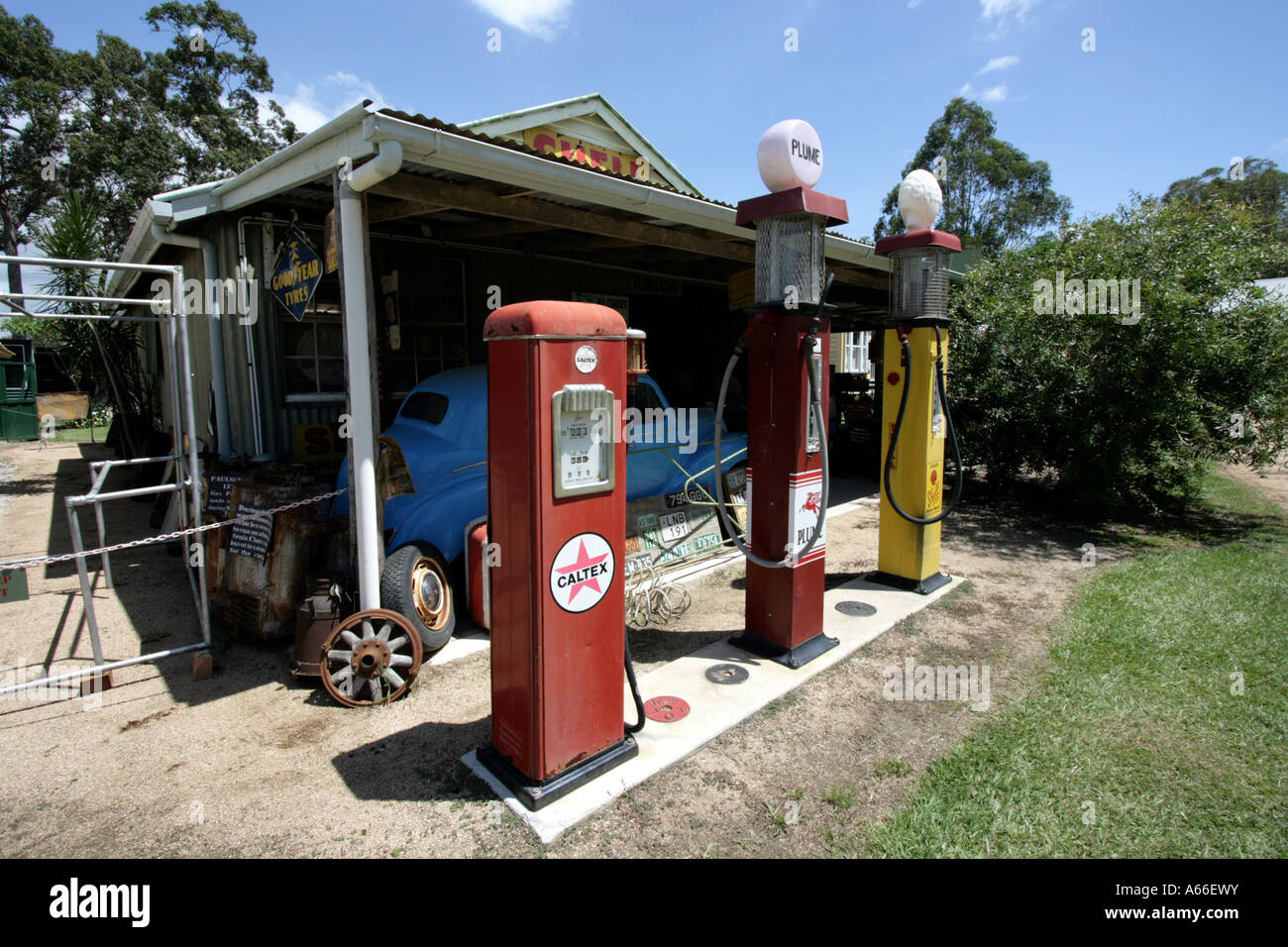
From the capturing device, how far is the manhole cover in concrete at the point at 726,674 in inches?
168

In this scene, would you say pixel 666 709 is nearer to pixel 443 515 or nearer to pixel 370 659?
pixel 370 659

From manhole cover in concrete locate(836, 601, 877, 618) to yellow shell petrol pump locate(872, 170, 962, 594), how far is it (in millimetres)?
593

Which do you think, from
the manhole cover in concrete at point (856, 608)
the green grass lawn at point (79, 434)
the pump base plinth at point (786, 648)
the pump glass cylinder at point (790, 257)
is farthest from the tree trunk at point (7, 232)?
the manhole cover in concrete at point (856, 608)

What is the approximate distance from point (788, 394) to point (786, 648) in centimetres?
166

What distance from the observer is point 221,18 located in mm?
27359

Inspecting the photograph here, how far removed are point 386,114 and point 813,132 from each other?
2.53 meters

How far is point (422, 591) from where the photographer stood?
477 cm

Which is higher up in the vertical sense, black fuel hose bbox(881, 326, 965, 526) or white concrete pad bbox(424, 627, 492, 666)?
black fuel hose bbox(881, 326, 965, 526)

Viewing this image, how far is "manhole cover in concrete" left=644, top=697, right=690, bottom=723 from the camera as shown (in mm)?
3816

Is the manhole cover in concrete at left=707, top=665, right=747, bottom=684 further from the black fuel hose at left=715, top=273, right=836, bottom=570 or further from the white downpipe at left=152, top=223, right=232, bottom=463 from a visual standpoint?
the white downpipe at left=152, top=223, right=232, bottom=463

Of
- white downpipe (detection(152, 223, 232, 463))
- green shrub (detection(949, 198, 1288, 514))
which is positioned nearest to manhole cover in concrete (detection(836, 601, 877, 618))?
green shrub (detection(949, 198, 1288, 514))

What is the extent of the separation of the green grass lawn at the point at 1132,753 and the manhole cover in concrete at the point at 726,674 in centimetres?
124

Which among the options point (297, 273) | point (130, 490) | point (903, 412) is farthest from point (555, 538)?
point (903, 412)

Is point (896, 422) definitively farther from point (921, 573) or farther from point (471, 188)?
point (471, 188)
